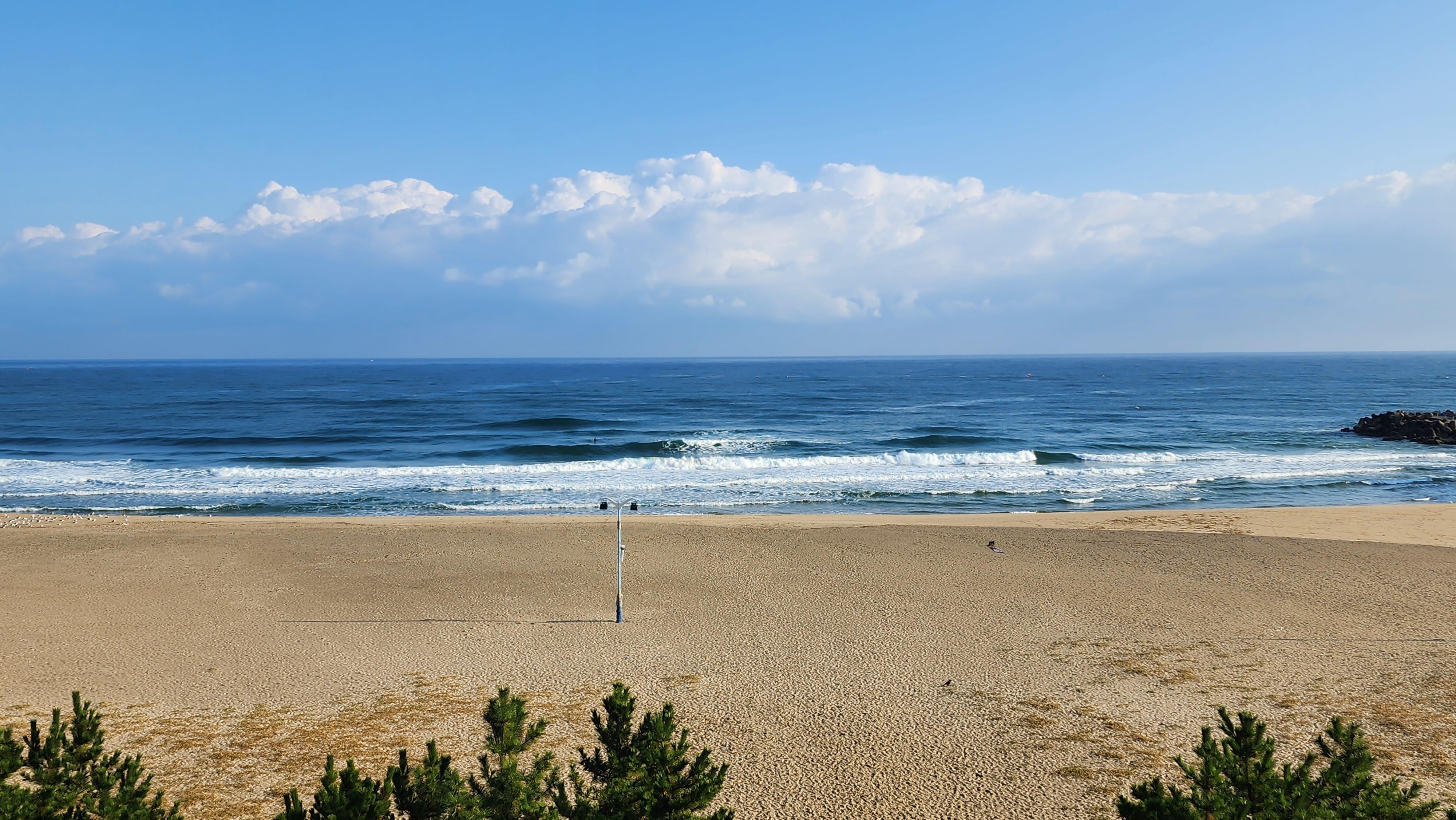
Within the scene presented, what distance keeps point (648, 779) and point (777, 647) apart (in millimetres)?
7030

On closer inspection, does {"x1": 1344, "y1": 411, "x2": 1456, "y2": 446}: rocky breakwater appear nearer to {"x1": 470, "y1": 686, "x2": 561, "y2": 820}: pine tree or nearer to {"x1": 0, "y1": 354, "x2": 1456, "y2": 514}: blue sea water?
{"x1": 0, "y1": 354, "x2": 1456, "y2": 514}: blue sea water

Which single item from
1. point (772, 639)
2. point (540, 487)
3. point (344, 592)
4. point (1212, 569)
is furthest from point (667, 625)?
point (540, 487)

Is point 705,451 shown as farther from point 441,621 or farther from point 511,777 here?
point 511,777

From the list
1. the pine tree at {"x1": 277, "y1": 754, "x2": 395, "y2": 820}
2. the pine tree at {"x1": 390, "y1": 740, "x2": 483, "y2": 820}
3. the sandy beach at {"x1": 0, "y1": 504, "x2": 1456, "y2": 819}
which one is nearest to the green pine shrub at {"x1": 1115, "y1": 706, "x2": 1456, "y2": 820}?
the sandy beach at {"x1": 0, "y1": 504, "x2": 1456, "y2": 819}

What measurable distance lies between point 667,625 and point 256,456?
96.8ft

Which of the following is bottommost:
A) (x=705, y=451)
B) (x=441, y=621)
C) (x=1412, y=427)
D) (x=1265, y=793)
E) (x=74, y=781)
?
(x=441, y=621)

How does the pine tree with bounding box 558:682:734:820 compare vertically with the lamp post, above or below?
above

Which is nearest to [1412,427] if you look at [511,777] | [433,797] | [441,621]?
[441,621]

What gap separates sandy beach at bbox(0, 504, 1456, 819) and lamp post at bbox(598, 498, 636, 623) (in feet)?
0.94

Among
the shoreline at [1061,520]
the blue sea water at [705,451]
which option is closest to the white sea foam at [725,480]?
the blue sea water at [705,451]

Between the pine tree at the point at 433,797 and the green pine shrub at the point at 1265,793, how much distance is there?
128 inches

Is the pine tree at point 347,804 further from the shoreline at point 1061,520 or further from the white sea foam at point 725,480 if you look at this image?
the white sea foam at point 725,480

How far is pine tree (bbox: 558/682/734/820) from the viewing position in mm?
3873

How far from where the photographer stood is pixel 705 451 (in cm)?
3622
